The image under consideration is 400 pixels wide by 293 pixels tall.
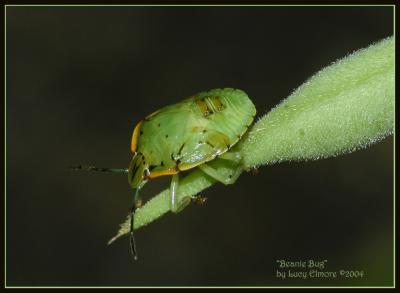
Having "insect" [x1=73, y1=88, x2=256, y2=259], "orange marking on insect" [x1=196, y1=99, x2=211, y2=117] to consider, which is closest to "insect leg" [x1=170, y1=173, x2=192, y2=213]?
"insect" [x1=73, y1=88, x2=256, y2=259]

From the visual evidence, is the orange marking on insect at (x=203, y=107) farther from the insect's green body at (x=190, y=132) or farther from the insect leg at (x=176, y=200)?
the insect leg at (x=176, y=200)

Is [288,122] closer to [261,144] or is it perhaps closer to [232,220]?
[261,144]

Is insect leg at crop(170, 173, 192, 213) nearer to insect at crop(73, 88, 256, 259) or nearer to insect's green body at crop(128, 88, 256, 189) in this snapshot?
insect at crop(73, 88, 256, 259)

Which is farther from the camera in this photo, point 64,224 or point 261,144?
point 64,224

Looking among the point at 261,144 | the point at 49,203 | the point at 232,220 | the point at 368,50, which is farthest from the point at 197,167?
the point at 49,203

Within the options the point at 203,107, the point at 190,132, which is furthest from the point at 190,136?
the point at 203,107

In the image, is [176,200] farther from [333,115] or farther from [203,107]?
[333,115]

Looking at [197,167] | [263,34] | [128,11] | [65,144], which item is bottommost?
[197,167]
